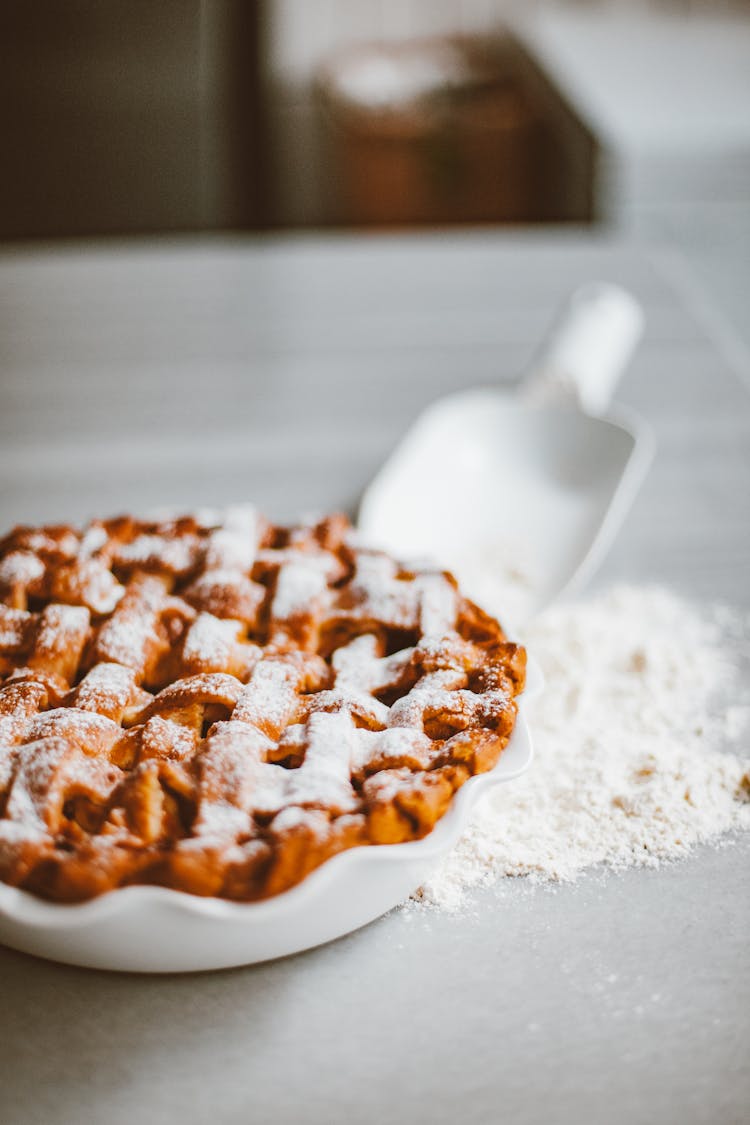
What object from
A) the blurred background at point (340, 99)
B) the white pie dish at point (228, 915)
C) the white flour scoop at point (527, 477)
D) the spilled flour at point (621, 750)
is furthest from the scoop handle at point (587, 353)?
the blurred background at point (340, 99)

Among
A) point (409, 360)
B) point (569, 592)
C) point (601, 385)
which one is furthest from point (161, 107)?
point (569, 592)

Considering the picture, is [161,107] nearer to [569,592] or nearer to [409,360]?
[409,360]

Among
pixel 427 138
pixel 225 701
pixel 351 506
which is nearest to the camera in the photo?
pixel 225 701

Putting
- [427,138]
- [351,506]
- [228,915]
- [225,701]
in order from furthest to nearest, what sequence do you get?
[427,138] → [351,506] → [225,701] → [228,915]

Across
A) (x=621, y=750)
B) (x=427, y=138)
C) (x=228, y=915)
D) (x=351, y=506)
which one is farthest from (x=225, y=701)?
(x=427, y=138)

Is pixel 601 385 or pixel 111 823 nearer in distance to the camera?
pixel 111 823

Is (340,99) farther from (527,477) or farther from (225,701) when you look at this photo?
(225,701)

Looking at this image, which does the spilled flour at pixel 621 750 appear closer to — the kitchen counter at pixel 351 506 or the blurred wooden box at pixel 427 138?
the kitchen counter at pixel 351 506
